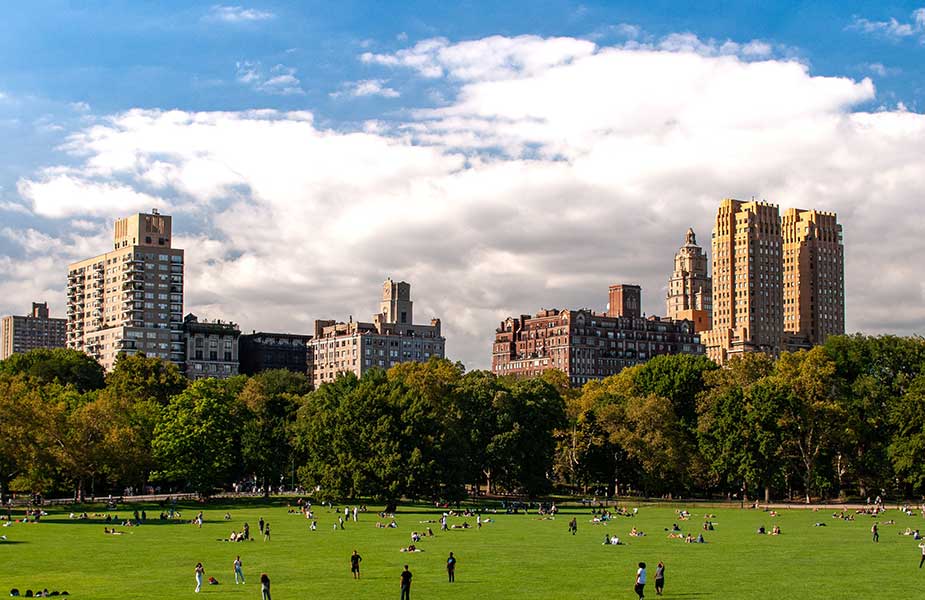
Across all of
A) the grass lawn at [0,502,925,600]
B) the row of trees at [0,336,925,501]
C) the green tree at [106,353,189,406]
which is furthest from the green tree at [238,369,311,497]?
the grass lawn at [0,502,925,600]

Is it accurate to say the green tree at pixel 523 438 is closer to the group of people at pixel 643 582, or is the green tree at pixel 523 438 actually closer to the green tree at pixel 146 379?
the green tree at pixel 146 379

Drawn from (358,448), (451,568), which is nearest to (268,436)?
(358,448)

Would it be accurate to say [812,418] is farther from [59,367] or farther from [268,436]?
[59,367]

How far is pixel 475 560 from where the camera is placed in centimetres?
6825

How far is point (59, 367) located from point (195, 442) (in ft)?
237

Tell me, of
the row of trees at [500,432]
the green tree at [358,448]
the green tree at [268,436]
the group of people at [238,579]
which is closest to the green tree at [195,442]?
the row of trees at [500,432]

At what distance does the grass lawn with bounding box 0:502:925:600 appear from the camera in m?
55.2

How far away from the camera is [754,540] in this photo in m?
83.6

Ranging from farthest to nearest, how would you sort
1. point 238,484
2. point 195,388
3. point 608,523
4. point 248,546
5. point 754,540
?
point 238,484
point 195,388
point 608,523
point 754,540
point 248,546

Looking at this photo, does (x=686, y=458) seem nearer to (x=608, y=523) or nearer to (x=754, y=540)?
(x=608, y=523)

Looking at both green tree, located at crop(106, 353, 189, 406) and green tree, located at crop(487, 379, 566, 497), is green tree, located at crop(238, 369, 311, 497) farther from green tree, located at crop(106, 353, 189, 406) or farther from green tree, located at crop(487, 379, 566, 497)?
green tree, located at crop(487, 379, 566, 497)

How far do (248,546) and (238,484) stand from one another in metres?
84.8

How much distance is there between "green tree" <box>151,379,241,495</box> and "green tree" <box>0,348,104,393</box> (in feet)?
194

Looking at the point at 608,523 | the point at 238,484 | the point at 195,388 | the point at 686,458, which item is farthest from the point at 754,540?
the point at 238,484
